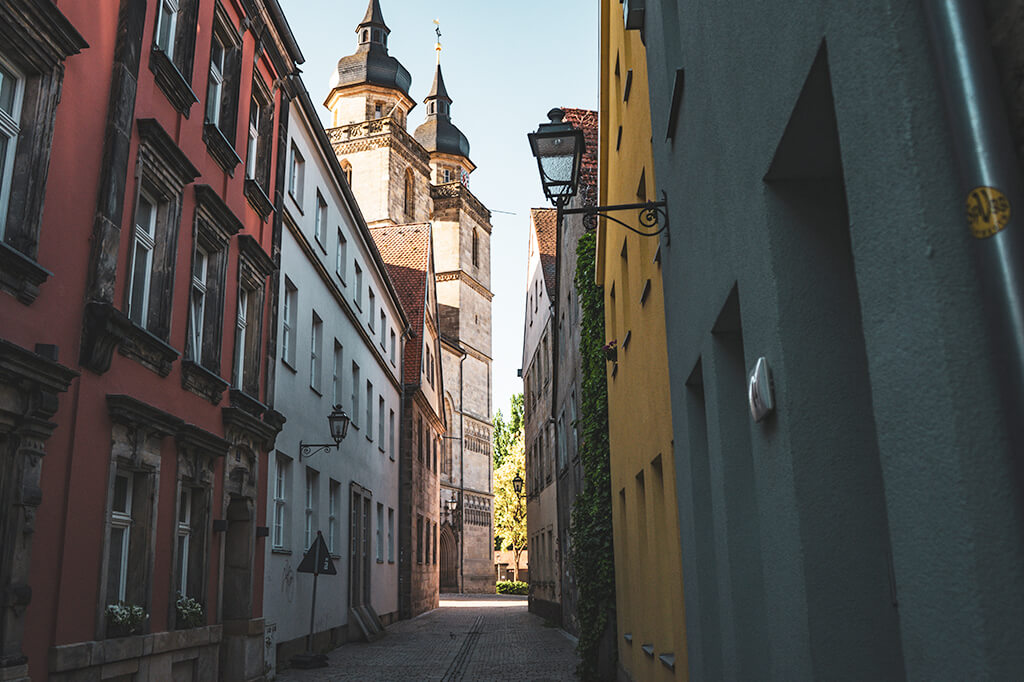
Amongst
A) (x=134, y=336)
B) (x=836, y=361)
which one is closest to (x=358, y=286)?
(x=134, y=336)

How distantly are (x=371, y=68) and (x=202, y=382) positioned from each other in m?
53.4

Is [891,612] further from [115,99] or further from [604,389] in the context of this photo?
[604,389]

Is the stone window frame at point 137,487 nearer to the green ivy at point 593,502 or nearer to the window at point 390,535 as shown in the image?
the green ivy at point 593,502

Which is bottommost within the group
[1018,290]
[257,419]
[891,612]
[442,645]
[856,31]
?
[442,645]

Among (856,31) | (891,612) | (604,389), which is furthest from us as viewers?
(604,389)

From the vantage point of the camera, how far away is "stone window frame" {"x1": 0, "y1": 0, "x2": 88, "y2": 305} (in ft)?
22.0

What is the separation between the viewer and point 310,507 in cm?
1698

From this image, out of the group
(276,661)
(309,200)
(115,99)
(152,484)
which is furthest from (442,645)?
(115,99)

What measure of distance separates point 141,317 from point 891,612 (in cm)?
835

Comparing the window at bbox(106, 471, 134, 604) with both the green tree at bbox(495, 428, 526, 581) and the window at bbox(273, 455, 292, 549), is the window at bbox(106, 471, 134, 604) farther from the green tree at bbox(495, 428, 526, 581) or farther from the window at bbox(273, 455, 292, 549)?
the green tree at bbox(495, 428, 526, 581)

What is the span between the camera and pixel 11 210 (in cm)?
689

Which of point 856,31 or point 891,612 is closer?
point 856,31

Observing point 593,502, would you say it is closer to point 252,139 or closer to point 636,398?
point 636,398

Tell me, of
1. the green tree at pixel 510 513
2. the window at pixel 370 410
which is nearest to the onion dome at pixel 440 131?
the green tree at pixel 510 513
